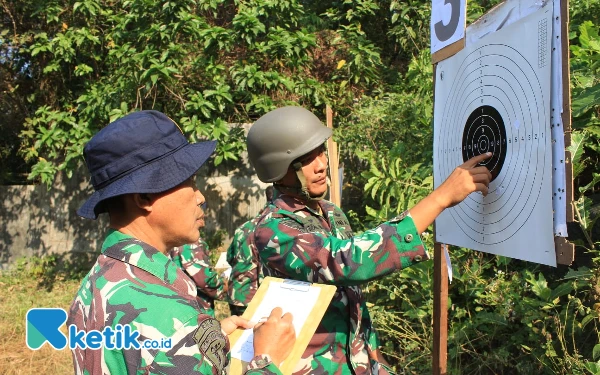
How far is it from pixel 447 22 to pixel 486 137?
54 centimetres

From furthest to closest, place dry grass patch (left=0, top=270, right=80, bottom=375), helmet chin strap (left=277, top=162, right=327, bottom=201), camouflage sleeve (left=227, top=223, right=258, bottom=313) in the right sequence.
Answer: dry grass patch (left=0, top=270, right=80, bottom=375), camouflage sleeve (left=227, top=223, right=258, bottom=313), helmet chin strap (left=277, top=162, right=327, bottom=201)

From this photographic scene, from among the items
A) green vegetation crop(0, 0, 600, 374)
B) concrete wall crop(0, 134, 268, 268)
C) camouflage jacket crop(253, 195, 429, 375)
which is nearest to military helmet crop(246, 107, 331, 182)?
camouflage jacket crop(253, 195, 429, 375)

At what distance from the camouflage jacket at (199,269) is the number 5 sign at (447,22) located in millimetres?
1887

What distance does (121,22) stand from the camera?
550 cm

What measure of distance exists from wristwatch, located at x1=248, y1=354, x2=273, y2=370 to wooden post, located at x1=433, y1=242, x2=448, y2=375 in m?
1.16

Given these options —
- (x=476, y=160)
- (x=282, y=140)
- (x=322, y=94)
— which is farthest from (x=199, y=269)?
(x=322, y=94)

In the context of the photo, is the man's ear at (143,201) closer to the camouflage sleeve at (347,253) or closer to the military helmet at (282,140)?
the camouflage sleeve at (347,253)

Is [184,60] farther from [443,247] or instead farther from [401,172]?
[443,247]

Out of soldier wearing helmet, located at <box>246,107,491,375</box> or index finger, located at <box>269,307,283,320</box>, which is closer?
index finger, located at <box>269,307,283,320</box>

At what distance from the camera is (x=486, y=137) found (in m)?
1.83

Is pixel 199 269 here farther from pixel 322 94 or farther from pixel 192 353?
pixel 322 94

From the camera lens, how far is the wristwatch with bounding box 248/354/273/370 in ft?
3.97

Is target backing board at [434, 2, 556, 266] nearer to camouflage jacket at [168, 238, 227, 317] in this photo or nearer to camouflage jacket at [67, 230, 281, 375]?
camouflage jacket at [67, 230, 281, 375]

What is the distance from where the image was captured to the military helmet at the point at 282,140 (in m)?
2.04
